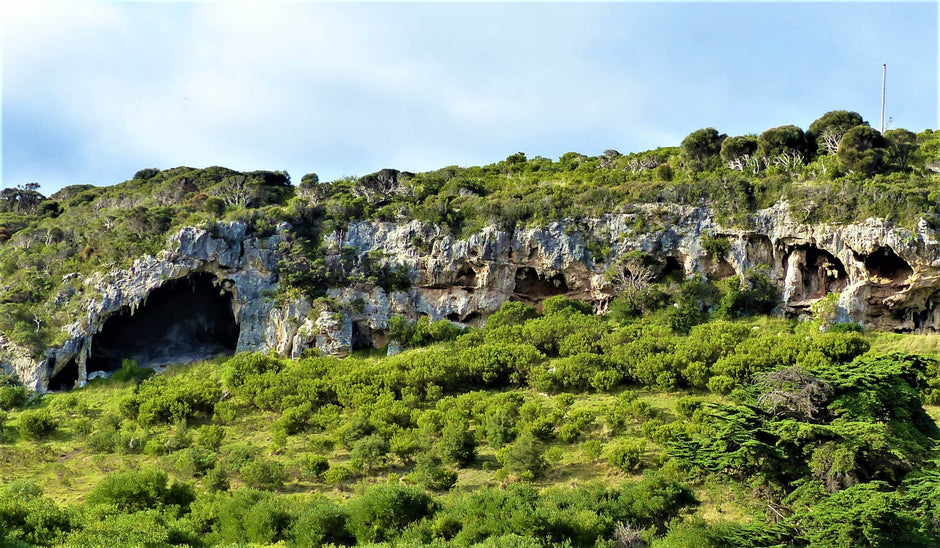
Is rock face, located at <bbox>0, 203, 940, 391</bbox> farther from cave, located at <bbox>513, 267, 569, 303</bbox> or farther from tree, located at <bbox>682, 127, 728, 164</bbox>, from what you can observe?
tree, located at <bbox>682, 127, 728, 164</bbox>

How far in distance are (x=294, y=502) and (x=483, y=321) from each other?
87.3ft

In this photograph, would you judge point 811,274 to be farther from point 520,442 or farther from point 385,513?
point 385,513

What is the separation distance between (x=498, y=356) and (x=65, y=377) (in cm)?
2957

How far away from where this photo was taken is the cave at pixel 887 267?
147 ft

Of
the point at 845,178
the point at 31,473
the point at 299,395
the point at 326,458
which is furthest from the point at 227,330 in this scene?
the point at 845,178

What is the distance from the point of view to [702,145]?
202ft

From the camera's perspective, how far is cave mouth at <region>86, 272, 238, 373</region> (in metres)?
50.7

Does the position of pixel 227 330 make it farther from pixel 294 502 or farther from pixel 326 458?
pixel 294 502

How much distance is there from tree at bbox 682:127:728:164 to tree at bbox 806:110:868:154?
7532 millimetres

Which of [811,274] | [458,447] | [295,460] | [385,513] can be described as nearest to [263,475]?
[295,460]

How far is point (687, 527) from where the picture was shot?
21.3 meters

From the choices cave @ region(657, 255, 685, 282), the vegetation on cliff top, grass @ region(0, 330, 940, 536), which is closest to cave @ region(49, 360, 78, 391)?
the vegetation on cliff top

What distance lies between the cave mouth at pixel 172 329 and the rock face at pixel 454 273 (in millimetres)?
252

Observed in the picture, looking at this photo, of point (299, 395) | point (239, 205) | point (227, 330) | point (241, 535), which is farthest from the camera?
point (239, 205)
